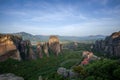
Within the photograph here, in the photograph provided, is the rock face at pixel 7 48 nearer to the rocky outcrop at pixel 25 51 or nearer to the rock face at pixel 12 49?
the rock face at pixel 12 49

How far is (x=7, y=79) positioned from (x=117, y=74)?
66057 mm

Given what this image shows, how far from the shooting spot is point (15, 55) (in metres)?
162

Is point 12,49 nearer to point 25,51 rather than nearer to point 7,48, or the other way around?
point 7,48

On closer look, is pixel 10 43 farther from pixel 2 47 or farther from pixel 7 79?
pixel 7 79

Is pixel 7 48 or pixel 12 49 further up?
pixel 7 48

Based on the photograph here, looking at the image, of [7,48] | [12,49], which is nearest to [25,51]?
[12,49]

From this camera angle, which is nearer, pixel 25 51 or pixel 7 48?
pixel 7 48

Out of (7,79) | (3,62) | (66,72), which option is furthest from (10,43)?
(66,72)

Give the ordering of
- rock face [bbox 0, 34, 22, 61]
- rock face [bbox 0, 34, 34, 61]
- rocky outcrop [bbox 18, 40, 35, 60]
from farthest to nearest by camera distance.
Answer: rocky outcrop [bbox 18, 40, 35, 60], rock face [bbox 0, 34, 34, 61], rock face [bbox 0, 34, 22, 61]

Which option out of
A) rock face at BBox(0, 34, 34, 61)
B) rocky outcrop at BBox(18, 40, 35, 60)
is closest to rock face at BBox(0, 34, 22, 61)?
rock face at BBox(0, 34, 34, 61)

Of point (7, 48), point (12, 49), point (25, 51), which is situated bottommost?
point (25, 51)

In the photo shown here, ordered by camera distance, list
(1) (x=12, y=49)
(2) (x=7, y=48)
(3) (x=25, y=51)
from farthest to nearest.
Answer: (3) (x=25, y=51) < (1) (x=12, y=49) < (2) (x=7, y=48)

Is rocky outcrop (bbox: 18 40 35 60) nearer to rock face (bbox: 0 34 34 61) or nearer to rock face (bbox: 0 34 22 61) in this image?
rock face (bbox: 0 34 34 61)

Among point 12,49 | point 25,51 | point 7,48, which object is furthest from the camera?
point 25,51
